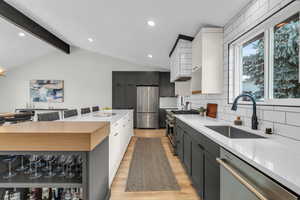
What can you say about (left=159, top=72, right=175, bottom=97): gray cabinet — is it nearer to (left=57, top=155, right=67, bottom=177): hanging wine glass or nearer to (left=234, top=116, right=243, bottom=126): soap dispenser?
(left=234, top=116, right=243, bottom=126): soap dispenser

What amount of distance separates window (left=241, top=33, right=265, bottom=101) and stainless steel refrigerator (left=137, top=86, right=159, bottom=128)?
15.7 feet

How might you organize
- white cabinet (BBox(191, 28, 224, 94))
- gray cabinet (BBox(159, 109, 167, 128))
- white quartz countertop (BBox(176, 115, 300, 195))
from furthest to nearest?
1. gray cabinet (BBox(159, 109, 167, 128))
2. white cabinet (BBox(191, 28, 224, 94))
3. white quartz countertop (BBox(176, 115, 300, 195))

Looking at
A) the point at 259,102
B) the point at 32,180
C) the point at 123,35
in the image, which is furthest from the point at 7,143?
the point at 123,35

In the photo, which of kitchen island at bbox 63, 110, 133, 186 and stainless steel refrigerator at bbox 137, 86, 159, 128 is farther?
stainless steel refrigerator at bbox 137, 86, 159, 128

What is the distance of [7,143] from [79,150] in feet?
1.70

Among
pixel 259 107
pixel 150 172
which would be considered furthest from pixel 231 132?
pixel 150 172

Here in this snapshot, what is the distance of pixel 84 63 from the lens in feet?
24.4

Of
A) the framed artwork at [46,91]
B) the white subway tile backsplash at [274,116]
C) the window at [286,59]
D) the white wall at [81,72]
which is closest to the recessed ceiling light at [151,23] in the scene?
the window at [286,59]

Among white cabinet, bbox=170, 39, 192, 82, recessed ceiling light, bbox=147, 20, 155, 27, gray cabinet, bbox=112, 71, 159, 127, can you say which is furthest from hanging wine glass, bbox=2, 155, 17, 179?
gray cabinet, bbox=112, 71, 159, 127

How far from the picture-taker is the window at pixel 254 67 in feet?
6.34

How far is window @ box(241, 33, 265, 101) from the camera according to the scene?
1934mm

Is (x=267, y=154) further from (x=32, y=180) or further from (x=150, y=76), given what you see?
(x=150, y=76)

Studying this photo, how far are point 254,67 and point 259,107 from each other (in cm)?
55

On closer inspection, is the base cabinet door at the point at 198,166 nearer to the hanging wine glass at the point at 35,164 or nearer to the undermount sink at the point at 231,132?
the undermount sink at the point at 231,132
